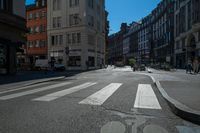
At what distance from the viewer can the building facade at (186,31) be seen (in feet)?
154

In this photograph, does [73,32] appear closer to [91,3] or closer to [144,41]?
[91,3]

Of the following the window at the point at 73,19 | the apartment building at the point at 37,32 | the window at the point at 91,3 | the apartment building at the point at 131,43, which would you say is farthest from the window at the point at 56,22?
the apartment building at the point at 131,43

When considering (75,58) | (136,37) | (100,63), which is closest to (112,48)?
(136,37)

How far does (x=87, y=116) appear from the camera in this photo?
5770mm

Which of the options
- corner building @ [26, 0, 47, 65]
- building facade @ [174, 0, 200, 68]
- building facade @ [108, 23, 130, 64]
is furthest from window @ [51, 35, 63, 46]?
building facade @ [108, 23, 130, 64]

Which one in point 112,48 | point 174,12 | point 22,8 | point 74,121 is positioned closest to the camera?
point 74,121

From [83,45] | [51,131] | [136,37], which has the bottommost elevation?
[51,131]

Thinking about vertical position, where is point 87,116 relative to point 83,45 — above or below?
below

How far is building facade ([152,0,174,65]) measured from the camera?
225ft

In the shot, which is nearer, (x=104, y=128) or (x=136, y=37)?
(x=104, y=128)

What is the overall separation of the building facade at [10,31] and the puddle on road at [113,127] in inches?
707

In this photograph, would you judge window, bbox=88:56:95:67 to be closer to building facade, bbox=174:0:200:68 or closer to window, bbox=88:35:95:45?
window, bbox=88:35:95:45

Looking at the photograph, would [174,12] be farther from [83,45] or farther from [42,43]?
[42,43]

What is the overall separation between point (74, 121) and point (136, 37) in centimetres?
11756
